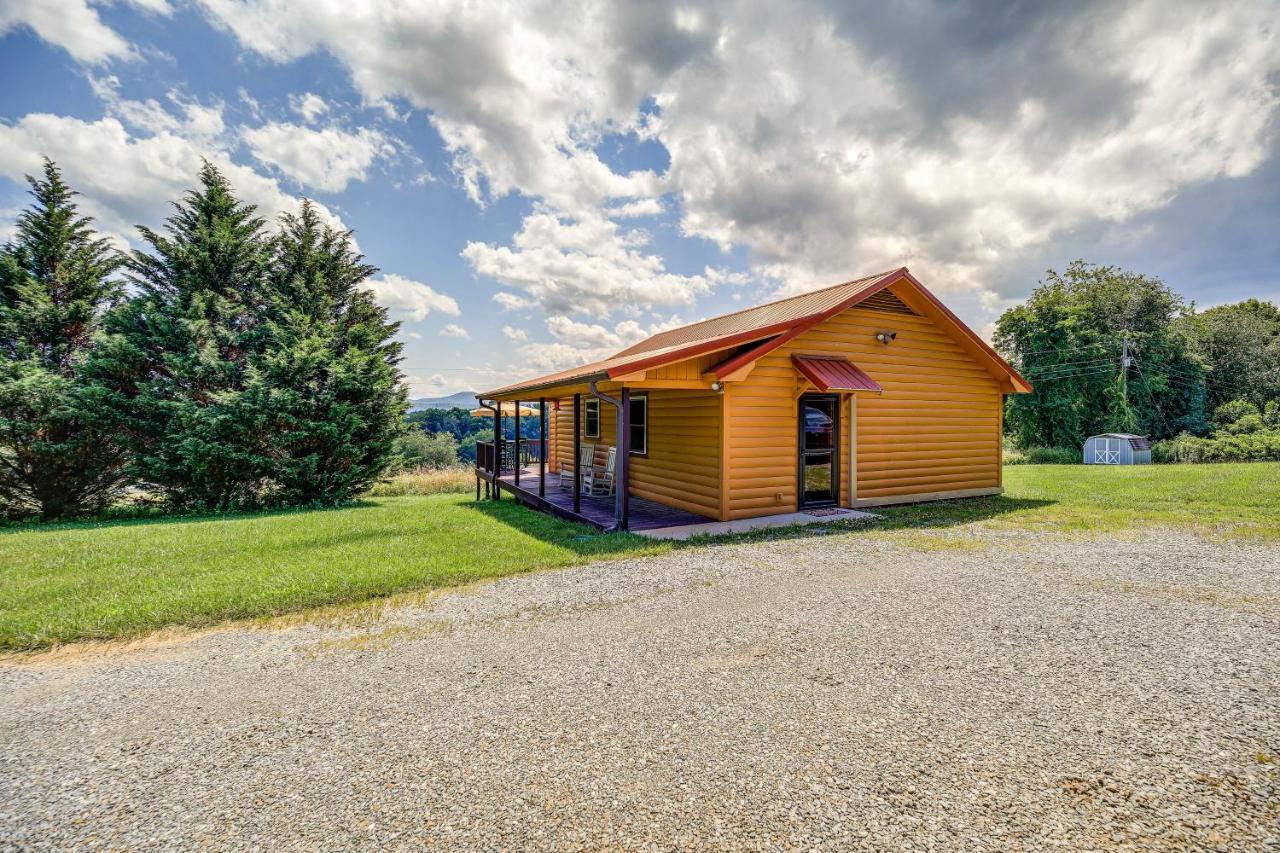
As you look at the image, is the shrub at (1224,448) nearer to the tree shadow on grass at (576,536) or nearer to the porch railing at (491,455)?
the tree shadow on grass at (576,536)

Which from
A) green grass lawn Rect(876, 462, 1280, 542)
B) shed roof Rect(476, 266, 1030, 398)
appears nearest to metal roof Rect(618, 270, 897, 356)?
shed roof Rect(476, 266, 1030, 398)

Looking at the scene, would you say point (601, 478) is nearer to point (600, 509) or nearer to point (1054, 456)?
point (600, 509)

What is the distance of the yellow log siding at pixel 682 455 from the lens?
8.55 m

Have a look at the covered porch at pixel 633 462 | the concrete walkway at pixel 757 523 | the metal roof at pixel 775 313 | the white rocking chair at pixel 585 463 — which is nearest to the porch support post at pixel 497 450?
the covered porch at pixel 633 462

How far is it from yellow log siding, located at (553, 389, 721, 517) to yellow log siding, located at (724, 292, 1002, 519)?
1.08ft

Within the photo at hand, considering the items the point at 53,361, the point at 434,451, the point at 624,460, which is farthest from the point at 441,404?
the point at 624,460

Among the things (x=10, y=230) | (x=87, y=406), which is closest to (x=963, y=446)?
(x=87, y=406)

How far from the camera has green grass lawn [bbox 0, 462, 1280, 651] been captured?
176 inches

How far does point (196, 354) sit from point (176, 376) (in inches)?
26.4

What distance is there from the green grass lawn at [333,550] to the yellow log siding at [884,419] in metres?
0.84

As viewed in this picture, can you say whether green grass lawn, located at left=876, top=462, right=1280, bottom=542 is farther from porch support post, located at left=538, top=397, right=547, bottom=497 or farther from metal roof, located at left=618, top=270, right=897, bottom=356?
porch support post, located at left=538, top=397, right=547, bottom=497

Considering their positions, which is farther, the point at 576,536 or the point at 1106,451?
the point at 1106,451

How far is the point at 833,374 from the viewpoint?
8859mm

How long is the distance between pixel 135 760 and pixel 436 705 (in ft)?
4.56
